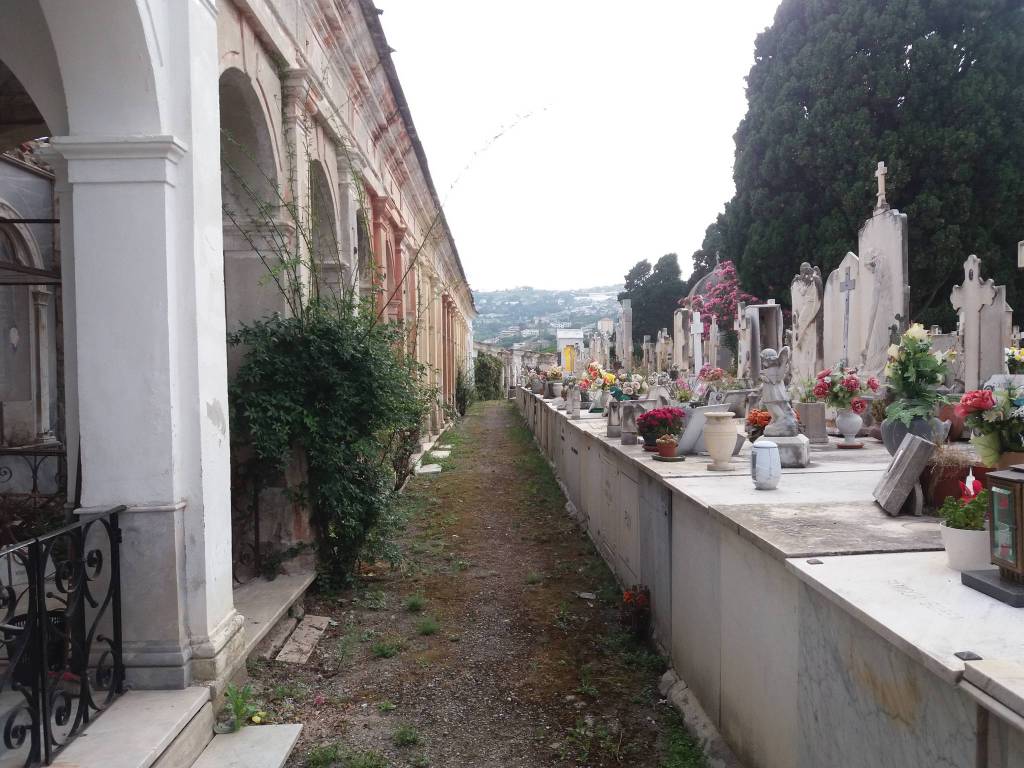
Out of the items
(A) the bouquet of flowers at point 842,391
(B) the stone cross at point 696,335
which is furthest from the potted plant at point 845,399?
(B) the stone cross at point 696,335

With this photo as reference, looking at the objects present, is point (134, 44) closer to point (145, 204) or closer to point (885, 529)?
point (145, 204)

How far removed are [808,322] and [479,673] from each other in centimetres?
1109

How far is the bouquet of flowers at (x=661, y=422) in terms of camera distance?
5547mm

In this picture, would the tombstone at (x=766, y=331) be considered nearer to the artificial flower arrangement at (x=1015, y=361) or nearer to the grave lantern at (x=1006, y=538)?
the artificial flower arrangement at (x=1015, y=361)

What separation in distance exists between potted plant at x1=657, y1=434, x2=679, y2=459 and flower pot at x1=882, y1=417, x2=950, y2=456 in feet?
4.76

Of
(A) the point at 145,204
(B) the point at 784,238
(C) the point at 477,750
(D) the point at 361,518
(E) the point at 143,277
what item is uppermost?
(B) the point at 784,238

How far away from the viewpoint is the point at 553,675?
165 inches

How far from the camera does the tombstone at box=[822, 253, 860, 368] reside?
11641 mm

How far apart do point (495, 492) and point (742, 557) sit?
24.3ft

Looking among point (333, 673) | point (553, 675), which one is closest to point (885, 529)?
point (553, 675)

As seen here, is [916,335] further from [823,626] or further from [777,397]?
[823,626]

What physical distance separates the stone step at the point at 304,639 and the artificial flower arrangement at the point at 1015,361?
290 inches

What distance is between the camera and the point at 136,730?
286 cm

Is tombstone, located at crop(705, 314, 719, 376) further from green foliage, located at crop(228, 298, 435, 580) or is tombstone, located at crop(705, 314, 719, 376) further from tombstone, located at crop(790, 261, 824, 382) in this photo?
green foliage, located at crop(228, 298, 435, 580)
